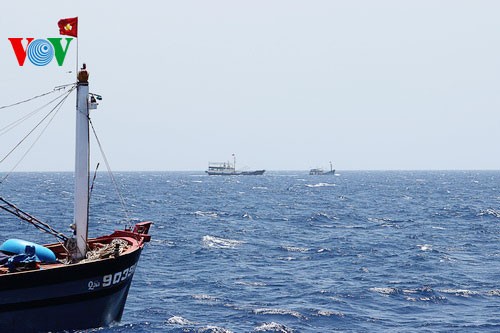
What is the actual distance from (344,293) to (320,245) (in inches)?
572

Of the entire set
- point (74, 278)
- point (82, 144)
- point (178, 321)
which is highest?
point (82, 144)

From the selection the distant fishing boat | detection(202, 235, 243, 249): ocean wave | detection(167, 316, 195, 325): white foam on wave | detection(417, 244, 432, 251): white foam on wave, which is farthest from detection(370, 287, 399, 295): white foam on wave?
detection(202, 235, 243, 249): ocean wave

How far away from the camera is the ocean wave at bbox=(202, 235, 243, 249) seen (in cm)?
3827

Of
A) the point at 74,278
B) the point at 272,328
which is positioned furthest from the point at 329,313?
the point at 74,278

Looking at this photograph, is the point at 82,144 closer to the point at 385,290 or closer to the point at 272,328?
the point at 272,328

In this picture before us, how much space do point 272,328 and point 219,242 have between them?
21.2 metres

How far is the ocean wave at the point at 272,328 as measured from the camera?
19.0 metres

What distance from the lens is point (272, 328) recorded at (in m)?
19.2

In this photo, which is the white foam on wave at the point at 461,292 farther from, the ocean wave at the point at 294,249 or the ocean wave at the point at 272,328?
the ocean wave at the point at 294,249

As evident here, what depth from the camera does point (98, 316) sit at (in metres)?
17.7

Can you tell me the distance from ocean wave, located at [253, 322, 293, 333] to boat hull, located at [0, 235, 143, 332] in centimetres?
465

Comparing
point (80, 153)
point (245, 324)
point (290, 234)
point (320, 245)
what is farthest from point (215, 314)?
point (290, 234)

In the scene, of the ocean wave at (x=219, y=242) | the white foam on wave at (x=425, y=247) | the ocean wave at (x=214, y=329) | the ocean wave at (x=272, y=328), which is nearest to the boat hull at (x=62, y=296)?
the ocean wave at (x=214, y=329)

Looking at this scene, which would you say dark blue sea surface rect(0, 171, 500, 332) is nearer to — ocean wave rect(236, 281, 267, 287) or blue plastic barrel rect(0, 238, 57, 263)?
ocean wave rect(236, 281, 267, 287)
